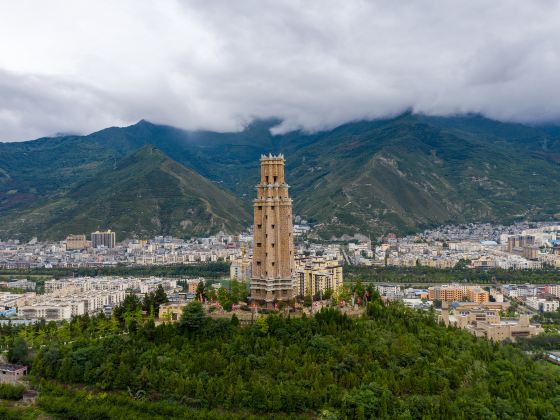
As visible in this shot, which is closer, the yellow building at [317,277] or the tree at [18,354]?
the tree at [18,354]

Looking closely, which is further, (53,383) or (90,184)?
(90,184)

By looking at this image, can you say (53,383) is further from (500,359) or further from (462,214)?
(462,214)

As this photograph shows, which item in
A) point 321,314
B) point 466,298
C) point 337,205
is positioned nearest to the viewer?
point 321,314

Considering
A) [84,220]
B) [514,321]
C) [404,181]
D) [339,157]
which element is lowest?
[514,321]

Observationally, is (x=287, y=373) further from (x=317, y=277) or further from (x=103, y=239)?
(x=103, y=239)

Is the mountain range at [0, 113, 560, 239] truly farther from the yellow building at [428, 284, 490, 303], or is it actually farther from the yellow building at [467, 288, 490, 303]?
the yellow building at [467, 288, 490, 303]

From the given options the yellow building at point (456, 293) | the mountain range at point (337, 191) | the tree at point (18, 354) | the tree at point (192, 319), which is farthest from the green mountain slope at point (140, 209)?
the tree at point (192, 319)

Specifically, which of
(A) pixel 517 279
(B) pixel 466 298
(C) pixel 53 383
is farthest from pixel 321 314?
(A) pixel 517 279

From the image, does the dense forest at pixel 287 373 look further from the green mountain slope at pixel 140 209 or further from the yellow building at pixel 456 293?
the green mountain slope at pixel 140 209
